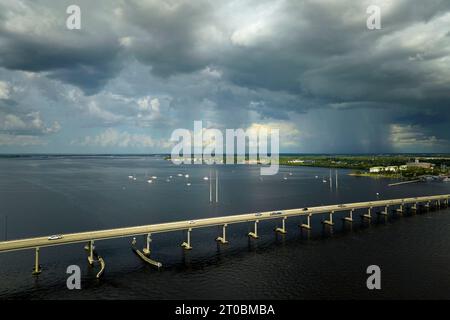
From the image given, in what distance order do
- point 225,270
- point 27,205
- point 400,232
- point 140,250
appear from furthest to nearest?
point 27,205, point 400,232, point 140,250, point 225,270

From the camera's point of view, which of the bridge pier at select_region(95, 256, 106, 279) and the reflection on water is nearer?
the reflection on water

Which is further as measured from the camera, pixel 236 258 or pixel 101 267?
pixel 236 258

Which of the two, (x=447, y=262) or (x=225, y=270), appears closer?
(x=225, y=270)

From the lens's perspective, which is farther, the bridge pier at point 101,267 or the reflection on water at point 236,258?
the bridge pier at point 101,267

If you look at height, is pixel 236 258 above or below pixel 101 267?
below

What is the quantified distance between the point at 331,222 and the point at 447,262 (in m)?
35.3

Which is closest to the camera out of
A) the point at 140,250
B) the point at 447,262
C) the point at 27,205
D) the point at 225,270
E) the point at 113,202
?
the point at 225,270

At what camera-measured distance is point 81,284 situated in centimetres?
5006
